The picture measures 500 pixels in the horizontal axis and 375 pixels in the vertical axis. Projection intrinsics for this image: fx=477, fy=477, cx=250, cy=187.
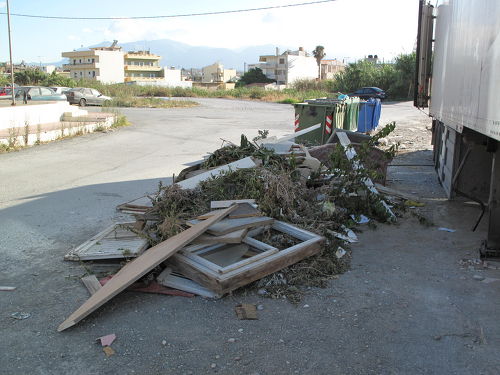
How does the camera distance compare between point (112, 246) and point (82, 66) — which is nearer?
point (112, 246)

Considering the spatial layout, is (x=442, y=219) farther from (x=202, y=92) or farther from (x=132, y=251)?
(x=202, y=92)

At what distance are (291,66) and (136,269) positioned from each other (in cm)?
10987

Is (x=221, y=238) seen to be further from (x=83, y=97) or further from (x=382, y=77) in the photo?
(x=382, y=77)

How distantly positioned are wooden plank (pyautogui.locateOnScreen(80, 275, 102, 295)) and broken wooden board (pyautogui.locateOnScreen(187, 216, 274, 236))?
117 centimetres

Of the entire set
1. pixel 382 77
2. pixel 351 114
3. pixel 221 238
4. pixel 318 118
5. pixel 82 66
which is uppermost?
pixel 82 66

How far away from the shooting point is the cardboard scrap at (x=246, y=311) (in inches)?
159

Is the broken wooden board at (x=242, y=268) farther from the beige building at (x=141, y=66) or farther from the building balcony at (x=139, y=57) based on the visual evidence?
the building balcony at (x=139, y=57)

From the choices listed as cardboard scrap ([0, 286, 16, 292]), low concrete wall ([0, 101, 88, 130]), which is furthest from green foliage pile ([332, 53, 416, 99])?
cardboard scrap ([0, 286, 16, 292])

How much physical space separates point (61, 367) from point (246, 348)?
133 centimetres

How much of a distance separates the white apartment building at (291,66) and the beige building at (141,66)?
89.7 feet


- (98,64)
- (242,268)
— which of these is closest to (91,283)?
(242,268)

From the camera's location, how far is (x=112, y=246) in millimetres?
5297

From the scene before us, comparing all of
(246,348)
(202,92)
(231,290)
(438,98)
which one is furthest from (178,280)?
(202,92)

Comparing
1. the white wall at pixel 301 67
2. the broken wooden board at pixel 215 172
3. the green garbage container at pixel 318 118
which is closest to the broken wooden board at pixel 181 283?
the broken wooden board at pixel 215 172
